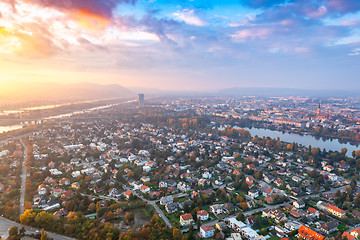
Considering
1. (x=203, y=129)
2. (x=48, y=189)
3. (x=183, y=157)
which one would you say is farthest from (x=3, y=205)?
(x=203, y=129)

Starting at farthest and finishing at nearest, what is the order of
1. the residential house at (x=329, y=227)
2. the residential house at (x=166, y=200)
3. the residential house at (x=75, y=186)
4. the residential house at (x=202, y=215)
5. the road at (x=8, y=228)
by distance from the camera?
the residential house at (x=75, y=186), the residential house at (x=166, y=200), the residential house at (x=202, y=215), the residential house at (x=329, y=227), the road at (x=8, y=228)

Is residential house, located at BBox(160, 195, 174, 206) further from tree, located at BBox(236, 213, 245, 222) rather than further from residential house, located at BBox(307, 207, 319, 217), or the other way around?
residential house, located at BBox(307, 207, 319, 217)

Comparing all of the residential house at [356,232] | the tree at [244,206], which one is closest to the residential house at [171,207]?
the tree at [244,206]

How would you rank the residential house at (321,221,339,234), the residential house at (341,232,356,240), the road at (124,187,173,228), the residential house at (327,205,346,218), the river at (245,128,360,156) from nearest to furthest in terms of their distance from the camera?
1. the residential house at (341,232,356,240)
2. the residential house at (321,221,339,234)
3. the road at (124,187,173,228)
4. the residential house at (327,205,346,218)
5. the river at (245,128,360,156)

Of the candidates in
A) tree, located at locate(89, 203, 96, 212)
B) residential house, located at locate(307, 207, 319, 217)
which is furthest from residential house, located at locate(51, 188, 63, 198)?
residential house, located at locate(307, 207, 319, 217)

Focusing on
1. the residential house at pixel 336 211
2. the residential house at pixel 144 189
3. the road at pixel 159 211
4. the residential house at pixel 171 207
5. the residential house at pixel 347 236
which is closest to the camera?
the residential house at pixel 347 236

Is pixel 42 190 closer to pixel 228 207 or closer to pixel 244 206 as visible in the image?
pixel 228 207

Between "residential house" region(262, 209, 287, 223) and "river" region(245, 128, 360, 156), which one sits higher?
"residential house" region(262, 209, 287, 223)

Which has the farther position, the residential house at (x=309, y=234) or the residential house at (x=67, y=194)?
the residential house at (x=67, y=194)

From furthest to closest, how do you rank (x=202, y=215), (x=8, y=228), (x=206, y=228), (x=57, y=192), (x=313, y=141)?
(x=313, y=141), (x=57, y=192), (x=202, y=215), (x=8, y=228), (x=206, y=228)

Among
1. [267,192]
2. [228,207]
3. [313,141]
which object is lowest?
[313,141]

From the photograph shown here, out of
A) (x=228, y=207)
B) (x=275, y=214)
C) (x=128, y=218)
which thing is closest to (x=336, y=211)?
(x=275, y=214)

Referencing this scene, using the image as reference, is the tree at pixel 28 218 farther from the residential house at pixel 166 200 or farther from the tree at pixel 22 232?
the residential house at pixel 166 200
